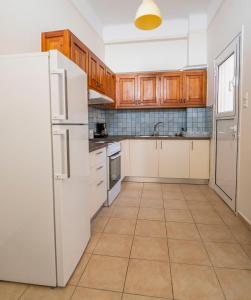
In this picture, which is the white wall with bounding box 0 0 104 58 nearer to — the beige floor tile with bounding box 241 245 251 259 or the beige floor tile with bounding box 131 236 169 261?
the beige floor tile with bounding box 131 236 169 261

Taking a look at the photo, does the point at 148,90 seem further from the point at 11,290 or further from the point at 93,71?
the point at 11,290

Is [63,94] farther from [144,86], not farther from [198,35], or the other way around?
[198,35]

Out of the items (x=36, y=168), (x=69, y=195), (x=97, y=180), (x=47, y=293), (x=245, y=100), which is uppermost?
(x=245, y=100)

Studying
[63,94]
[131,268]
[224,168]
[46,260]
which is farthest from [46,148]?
[224,168]

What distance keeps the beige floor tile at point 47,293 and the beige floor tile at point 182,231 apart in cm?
106

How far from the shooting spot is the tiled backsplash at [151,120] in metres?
4.16

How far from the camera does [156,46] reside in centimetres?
429

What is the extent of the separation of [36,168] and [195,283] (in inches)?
51.6

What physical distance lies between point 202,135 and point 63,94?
Answer: 3239 millimetres

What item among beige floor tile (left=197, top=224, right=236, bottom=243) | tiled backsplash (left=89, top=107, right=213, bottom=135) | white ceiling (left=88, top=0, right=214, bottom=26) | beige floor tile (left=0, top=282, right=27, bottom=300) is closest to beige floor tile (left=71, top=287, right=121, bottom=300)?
beige floor tile (left=0, top=282, right=27, bottom=300)

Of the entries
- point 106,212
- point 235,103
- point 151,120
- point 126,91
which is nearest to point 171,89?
point 151,120

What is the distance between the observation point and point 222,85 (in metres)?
3.17

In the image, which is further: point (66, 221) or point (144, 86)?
point (144, 86)

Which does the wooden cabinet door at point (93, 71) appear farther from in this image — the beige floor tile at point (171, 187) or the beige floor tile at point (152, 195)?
the beige floor tile at point (171, 187)
